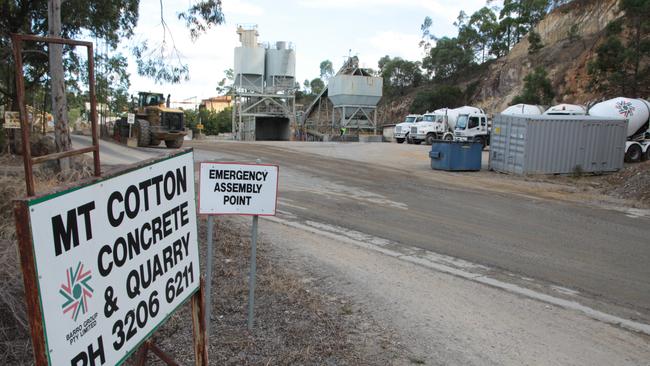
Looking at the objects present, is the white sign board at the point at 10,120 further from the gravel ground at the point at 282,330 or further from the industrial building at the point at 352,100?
the industrial building at the point at 352,100

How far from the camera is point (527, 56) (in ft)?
185

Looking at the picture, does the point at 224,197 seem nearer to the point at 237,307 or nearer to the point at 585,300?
the point at 237,307

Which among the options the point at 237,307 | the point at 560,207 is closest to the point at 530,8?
the point at 560,207

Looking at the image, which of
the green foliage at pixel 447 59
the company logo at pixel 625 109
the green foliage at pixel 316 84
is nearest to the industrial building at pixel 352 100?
the green foliage at pixel 447 59

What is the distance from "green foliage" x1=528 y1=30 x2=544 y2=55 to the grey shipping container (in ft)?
119

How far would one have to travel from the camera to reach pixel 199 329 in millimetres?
3275

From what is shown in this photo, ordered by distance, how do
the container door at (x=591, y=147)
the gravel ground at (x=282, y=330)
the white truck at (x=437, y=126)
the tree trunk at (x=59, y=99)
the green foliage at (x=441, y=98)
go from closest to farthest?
the gravel ground at (x=282, y=330)
the tree trunk at (x=59, y=99)
the container door at (x=591, y=147)
the white truck at (x=437, y=126)
the green foliage at (x=441, y=98)

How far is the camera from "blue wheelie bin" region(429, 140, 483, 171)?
2195 cm

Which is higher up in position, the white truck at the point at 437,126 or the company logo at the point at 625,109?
the company logo at the point at 625,109

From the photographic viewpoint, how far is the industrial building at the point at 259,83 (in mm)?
63531

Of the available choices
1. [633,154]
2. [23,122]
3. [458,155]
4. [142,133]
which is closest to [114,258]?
[23,122]

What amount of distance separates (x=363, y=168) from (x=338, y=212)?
9.83 metres

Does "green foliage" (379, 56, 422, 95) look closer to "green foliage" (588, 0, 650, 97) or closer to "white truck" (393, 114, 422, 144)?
"white truck" (393, 114, 422, 144)

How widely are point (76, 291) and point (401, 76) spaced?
276 ft
